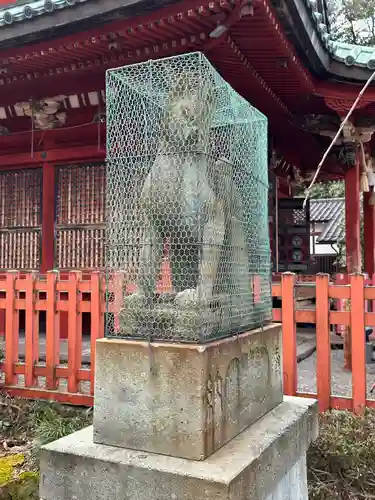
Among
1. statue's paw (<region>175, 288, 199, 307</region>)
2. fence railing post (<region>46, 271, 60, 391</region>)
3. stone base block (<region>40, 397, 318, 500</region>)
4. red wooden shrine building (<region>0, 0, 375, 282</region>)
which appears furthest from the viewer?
red wooden shrine building (<region>0, 0, 375, 282</region>)

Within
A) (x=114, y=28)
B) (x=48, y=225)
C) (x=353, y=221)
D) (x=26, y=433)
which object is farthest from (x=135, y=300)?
(x=353, y=221)

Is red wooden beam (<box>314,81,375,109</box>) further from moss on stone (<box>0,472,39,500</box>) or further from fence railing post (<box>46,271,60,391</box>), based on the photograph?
moss on stone (<box>0,472,39,500</box>)

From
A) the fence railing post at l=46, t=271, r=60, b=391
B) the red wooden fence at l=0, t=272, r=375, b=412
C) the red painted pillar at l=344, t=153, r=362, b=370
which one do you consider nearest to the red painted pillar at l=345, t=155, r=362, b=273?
the red painted pillar at l=344, t=153, r=362, b=370

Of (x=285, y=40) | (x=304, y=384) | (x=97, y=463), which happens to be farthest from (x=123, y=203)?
(x=285, y=40)

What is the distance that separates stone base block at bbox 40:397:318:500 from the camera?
7.16 feet

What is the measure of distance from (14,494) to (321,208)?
21698mm

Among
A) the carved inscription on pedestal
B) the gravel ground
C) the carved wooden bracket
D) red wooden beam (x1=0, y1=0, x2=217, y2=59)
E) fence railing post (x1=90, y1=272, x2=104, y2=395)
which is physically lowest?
the gravel ground

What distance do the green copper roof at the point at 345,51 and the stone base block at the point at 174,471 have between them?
5.16m

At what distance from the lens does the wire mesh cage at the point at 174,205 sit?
2.56 m

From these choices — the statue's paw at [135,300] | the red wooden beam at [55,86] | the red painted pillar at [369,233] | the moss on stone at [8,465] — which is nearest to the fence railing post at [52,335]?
the moss on stone at [8,465]

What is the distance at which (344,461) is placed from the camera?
11.1ft

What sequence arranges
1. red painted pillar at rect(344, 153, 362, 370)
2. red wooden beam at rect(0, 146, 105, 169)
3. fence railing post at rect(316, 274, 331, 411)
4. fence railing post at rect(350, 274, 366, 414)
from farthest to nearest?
red painted pillar at rect(344, 153, 362, 370) < red wooden beam at rect(0, 146, 105, 169) < fence railing post at rect(316, 274, 331, 411) < fence railing post at rect(350, 274, 366, 414)

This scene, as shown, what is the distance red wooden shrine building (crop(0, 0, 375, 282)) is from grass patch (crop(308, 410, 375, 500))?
150 inches

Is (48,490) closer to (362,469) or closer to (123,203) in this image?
(123,203)
